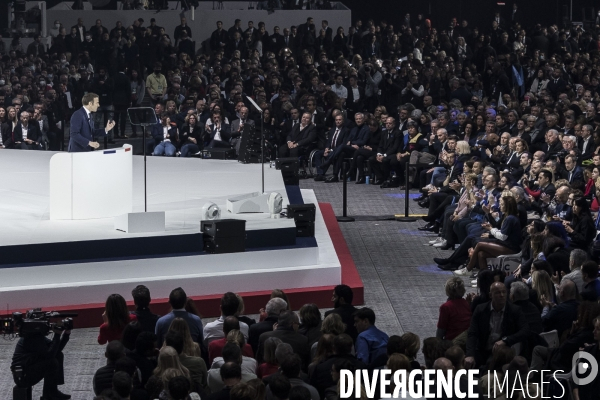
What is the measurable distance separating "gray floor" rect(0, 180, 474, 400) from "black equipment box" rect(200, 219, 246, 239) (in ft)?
4.25

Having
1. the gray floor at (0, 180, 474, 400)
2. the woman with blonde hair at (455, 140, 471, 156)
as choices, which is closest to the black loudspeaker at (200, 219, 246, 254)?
the gray floor at (0, 180, 474, 400)

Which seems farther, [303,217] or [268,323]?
[303,217]

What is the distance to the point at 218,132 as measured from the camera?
1620cm

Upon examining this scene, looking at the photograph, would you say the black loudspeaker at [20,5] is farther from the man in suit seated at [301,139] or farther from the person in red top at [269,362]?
the person in red top at [269,362]

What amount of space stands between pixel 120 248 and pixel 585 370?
4.48 metres

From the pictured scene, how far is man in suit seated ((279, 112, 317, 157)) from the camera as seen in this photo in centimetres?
1614

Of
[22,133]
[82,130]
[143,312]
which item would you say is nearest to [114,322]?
[143,312]

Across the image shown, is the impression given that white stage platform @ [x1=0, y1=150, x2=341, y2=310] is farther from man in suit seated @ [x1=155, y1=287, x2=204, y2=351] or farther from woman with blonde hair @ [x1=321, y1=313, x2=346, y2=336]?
woman with blonde hair @ [x1=321, y1=313, x2=346, y2=336]

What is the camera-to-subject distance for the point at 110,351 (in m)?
6.07

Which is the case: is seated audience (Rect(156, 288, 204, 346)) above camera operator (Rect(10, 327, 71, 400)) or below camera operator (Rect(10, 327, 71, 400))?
above

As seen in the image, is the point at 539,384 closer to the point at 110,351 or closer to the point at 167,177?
the point at 110,351

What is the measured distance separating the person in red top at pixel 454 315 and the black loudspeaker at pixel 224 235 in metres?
2.54

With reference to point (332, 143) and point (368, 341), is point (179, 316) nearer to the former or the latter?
point (368, 341)

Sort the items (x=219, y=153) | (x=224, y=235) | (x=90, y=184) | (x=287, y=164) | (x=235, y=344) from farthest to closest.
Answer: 1. (x=219, y=153)
2. (x=287, y=164)
3. (x=90, y=184)
4. (x=224, y=235)
5. (x=235, y=344)
